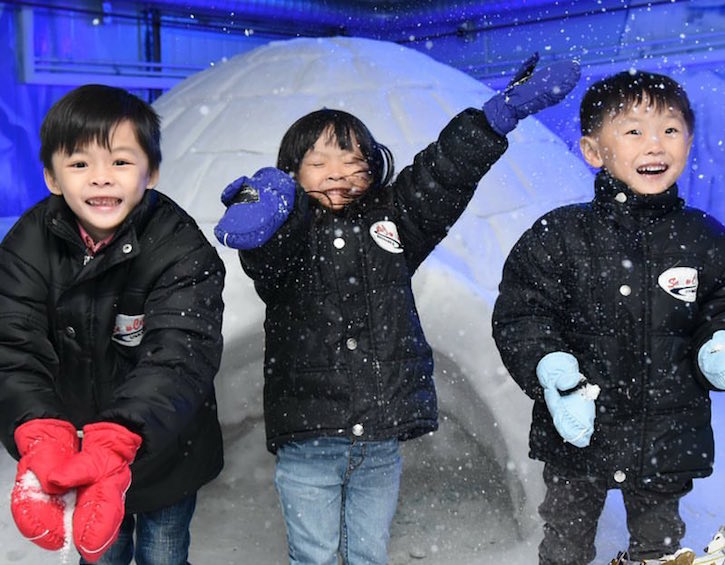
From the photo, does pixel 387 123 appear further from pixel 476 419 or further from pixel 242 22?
pixel 242 22

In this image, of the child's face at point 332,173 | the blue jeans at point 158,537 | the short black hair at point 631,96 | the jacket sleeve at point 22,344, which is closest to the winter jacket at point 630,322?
the short black hair at point 631,96

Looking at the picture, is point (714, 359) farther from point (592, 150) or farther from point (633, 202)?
point (592, 150)

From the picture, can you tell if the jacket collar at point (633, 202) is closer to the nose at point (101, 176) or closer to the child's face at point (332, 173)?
the child's face at point (332, 173)

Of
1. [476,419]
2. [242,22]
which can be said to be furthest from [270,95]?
[242,22]

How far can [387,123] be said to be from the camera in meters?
2.39

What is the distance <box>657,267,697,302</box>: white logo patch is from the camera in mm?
1414

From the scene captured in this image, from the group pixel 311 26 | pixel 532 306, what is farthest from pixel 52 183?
pixel 311 26

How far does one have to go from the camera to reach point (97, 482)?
1.03 meters

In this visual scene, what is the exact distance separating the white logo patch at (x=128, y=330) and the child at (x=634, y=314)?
2.03 feet

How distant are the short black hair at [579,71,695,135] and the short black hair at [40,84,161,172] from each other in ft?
2.55

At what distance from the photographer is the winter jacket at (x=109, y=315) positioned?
123cm

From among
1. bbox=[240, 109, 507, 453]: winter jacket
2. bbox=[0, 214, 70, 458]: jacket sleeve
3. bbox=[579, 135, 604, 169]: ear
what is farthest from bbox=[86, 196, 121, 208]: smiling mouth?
bbox=[579, 135, 604, 169]: ear

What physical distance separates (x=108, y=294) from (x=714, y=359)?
0.98 meters

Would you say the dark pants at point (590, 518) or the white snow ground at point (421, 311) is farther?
the white snow ground at point (421, 311)
